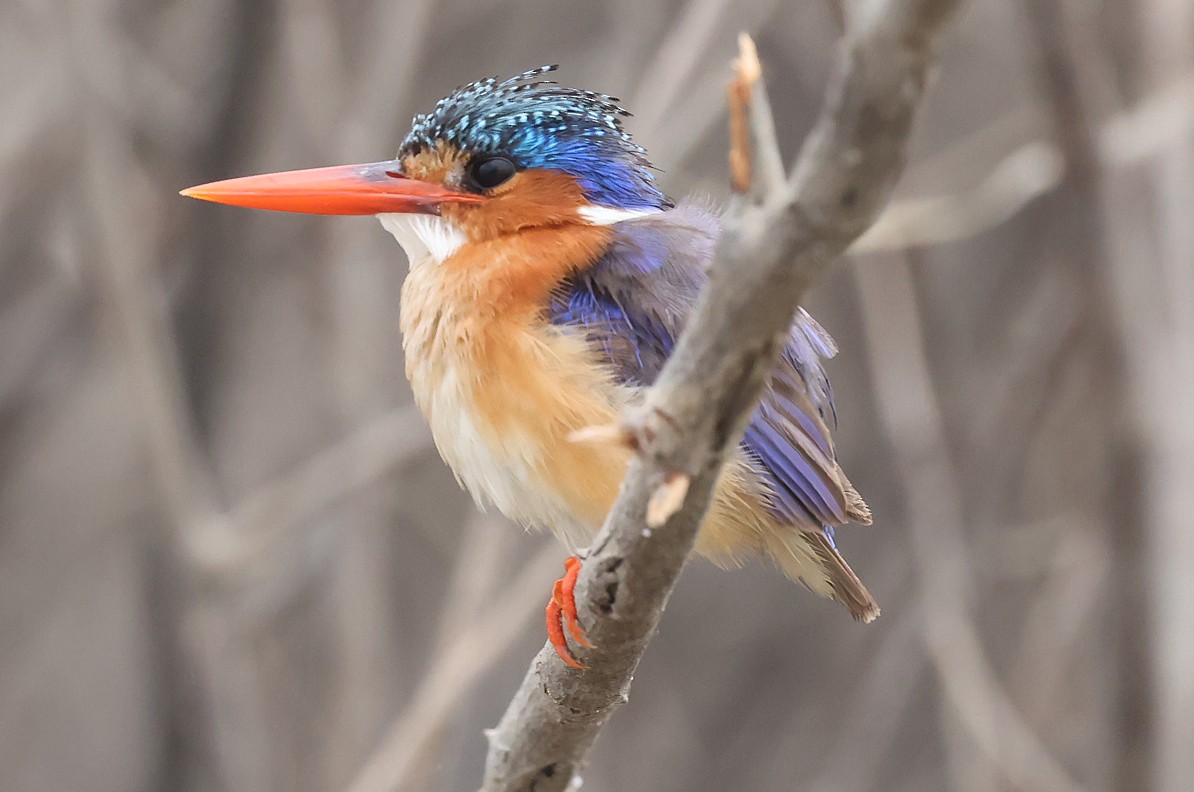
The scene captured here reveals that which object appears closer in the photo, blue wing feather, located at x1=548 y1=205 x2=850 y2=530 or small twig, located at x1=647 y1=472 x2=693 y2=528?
small twig, located at x1=647 y1=472 x2=693 y2=528

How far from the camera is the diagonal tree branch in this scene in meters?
0.65

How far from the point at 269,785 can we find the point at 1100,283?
6.25 ft

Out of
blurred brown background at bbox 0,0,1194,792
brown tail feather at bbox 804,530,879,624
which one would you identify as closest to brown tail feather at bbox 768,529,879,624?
brown tail feather at bbox 804,530,879,624

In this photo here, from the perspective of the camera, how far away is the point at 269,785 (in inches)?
109

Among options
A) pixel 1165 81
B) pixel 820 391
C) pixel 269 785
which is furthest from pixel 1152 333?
pixel 269 785

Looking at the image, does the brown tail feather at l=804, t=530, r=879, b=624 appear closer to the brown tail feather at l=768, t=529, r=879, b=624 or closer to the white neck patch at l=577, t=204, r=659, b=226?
the brown tail feather at l=768, t=529, r=879, b=624

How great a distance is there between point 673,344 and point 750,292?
2.19ft

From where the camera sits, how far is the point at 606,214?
1690 mm

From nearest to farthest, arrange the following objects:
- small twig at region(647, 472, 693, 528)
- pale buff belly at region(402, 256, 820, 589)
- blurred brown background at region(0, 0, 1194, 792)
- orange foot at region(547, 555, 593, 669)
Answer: small twig at region(647, 472, 693, 528) → orange foot at region(547, 555, 593, 669) → pale buff belly at region(402, 256, 820, 589) → blurred brown background at region(0, 0, 1194, 792)

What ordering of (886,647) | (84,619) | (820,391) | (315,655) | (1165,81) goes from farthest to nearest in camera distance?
(84,619) < (315,655) < (886,647) < (1165,81) < (820,391)

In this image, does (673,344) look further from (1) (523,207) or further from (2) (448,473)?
(2) (448,473)

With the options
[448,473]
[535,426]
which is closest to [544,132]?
[535,426]

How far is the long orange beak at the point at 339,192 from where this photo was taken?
1608 mm

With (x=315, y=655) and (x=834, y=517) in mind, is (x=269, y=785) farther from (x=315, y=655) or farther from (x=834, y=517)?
(x=834, y=517)
